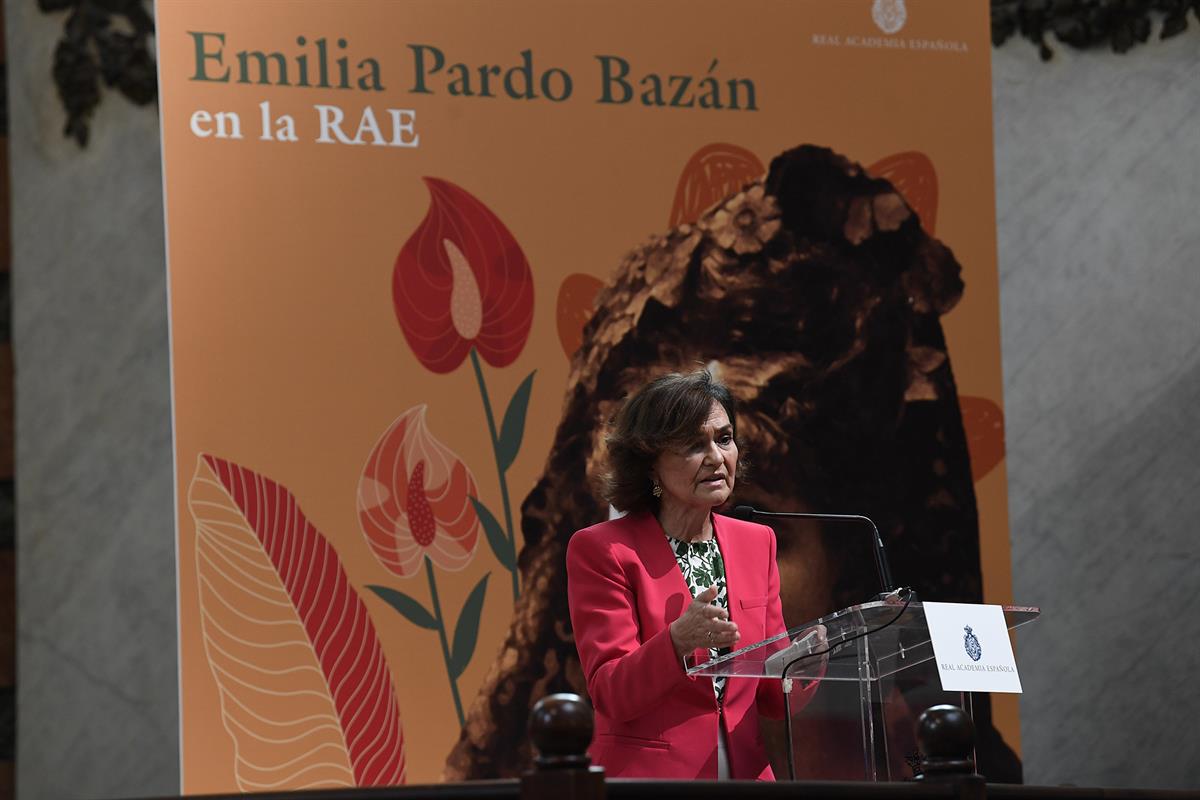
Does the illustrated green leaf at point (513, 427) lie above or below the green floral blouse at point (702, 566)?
above

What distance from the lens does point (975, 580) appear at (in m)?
4.91

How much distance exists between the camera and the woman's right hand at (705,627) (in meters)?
2.80

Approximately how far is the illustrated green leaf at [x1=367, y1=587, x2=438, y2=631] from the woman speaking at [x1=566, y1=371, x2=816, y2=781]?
136 cm

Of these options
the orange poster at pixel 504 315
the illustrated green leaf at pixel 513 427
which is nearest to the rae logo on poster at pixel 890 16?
the orange poster at pixel 504 315

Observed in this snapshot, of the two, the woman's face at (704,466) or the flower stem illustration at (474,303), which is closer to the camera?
the woman's face at (704,466)

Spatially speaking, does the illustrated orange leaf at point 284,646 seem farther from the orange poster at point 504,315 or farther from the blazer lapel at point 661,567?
the blazer lapel at point 661,567

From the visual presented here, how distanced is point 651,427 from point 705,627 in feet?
1.76

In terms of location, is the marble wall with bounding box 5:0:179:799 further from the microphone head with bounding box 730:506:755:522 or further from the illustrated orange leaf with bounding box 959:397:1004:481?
the illustrated orange leaf with bounding box 959:397:1004:481

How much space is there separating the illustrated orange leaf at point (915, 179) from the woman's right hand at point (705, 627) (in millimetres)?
2454

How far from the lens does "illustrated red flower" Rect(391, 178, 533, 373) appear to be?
451 cm

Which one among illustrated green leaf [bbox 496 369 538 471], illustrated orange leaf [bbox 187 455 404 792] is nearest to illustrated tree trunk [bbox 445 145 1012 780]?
illustrated green leaf [bbox 496 369 538 471]

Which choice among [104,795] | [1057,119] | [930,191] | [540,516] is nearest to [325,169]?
[540,516]

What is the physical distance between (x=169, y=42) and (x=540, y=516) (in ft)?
5.55

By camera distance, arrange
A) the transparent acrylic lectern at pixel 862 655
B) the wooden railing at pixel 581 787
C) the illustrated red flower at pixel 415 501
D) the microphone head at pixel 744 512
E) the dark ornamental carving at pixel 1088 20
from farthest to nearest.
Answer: the dark ornamental carving at pixel 1088 20, the illustrated red flower at pixel 415 501, the microphone head at pixel 744 512, the transparent acrylic lectern at pixel 862 655, the wooden railing at pixel 581 787
